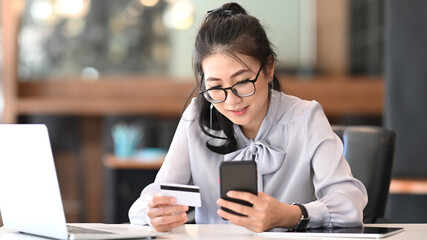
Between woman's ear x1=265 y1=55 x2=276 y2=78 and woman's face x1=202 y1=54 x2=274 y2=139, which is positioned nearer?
woman's face x1=202 y1=54 x2=274 y2=139

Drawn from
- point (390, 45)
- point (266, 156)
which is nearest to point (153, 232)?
point (266, 156)

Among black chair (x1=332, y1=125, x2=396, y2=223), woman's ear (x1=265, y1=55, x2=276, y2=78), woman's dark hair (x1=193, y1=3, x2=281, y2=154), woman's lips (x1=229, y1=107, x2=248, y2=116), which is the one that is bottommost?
black chair (x1=332, y1=125, x2=396, y2=223)

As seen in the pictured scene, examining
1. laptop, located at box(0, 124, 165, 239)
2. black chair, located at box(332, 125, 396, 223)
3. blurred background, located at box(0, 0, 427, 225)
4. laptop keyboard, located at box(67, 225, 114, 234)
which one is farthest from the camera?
blurred background, located at box(0, 0, 427, 225)

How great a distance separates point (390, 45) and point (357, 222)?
2.16 metres

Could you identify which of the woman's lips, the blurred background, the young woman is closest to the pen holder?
the blurred background

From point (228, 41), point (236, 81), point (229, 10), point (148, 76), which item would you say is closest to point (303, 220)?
point (236, 81)

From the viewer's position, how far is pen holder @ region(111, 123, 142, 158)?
5.66 metres

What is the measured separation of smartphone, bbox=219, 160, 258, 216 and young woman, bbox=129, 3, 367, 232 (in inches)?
3.9

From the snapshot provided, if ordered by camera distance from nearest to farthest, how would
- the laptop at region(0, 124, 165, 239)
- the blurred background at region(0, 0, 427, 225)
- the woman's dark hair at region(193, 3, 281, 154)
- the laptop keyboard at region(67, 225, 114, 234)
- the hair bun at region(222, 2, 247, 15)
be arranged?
the laptop at region(0, 124, 165, 239)
the laptop keyboard at region(67, 225, 114, 234)
the woman's dark hair at region(193, 3, 281, 154)
the hair bun at region(222, 2, 247, 15)
the blurred background at region(0, 0, 427, 225)

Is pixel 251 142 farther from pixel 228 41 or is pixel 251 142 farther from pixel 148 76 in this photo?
pixel 148 76

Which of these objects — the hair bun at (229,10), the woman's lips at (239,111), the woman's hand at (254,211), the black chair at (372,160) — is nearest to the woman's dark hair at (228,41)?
the hair bun at (229,10)

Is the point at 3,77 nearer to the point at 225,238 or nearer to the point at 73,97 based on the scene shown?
the point at 73,97

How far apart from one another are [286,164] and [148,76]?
5578 millimetres

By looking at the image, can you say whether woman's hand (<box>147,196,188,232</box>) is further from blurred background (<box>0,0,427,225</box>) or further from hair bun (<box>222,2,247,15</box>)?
blurred background (<box>0,0,427,225</box>)
